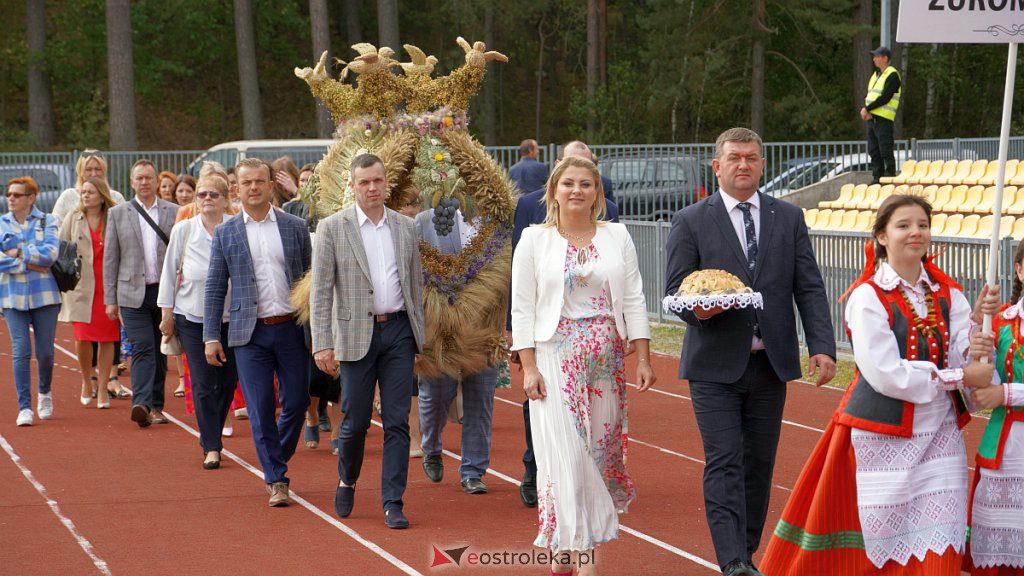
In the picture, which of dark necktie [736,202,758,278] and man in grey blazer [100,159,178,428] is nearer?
dark necktie [736,202,758,278]

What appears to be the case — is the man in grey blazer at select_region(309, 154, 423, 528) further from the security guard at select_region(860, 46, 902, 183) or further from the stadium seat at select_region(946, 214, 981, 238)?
the security guard at select_region(860, 46, 902, 183)

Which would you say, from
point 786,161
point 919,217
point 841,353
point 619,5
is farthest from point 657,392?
point 619,5

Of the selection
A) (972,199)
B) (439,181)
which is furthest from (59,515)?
(972,199)

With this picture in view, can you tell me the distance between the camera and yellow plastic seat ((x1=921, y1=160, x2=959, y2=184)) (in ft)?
64.4

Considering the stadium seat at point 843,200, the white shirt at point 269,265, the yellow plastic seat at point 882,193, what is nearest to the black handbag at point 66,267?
the white shirt at point 269,265

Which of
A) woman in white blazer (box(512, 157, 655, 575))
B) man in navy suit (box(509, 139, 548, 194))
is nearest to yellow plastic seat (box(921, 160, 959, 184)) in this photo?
man in navy suit (box(509, 139, 548, 194))

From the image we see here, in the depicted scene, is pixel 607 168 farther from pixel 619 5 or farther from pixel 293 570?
pixel 619 5

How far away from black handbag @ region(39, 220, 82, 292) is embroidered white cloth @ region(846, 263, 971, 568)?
7572 millimetres

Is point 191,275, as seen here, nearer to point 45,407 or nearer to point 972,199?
point 45,407

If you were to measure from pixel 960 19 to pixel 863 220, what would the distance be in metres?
13.2

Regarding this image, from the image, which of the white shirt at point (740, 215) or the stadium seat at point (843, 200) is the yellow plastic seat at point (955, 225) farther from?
the white shirt at point (740, 215)

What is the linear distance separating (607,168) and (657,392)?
36.7 feet

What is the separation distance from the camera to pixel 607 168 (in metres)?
23.5

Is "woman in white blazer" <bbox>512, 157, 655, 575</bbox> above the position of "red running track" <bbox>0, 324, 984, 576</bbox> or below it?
above
